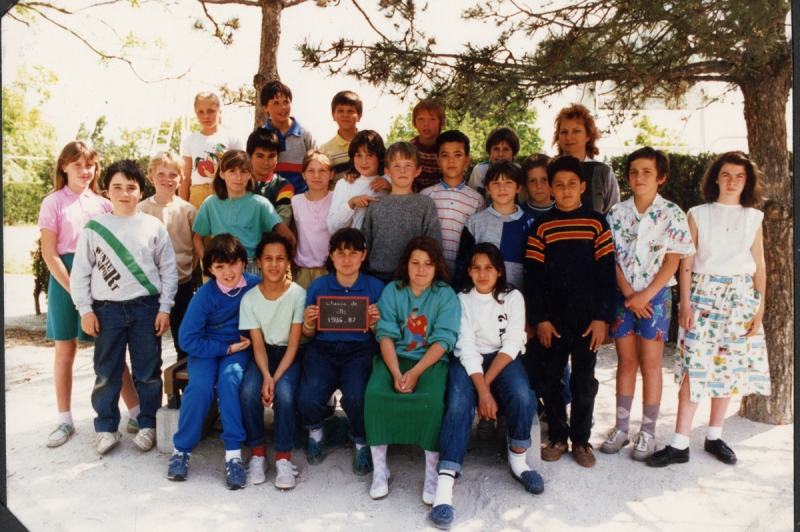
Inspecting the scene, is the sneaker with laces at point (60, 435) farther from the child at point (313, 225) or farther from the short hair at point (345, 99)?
the short hair at point (345, 99)

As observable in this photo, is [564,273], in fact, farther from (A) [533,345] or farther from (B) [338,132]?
(B) [338,132]

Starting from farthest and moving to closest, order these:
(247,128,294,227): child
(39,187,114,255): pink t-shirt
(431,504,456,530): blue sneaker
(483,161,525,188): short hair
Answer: (247,128,294,227): child < (39,187,114,255): pink t-shirt < (483,161,525,188): short hair < (431,504,456,530): blue sneaker

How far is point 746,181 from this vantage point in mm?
3180

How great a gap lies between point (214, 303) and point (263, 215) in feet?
2.11

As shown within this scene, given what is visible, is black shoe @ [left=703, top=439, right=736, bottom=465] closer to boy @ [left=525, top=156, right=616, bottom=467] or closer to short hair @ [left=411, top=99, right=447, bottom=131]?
boy @ [left=525, top=156, right=616, bottom=467]

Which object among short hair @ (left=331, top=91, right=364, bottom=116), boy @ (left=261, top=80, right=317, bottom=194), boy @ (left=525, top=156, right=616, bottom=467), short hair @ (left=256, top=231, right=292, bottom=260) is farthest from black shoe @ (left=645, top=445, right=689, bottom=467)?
short hair @ (left=331, top=91, right=364, bottom=116)

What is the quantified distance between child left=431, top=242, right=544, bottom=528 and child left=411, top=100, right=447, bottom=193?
2.93 ft

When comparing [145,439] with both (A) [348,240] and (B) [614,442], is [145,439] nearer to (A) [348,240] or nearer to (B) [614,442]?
(A) [348,240]

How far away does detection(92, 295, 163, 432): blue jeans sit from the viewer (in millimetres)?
3330

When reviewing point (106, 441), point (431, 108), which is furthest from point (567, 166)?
point (106, 441)

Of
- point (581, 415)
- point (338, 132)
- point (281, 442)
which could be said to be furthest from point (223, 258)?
point (581, 415)

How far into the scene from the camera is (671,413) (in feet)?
13.2

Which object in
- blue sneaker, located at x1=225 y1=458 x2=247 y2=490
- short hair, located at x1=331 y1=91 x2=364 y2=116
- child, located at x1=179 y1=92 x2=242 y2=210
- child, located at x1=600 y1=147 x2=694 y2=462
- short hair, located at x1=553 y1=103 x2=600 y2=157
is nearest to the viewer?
blue sneaker, located at x1=225 y1=458 x2=247 y2=490

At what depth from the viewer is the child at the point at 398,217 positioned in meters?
3.38
